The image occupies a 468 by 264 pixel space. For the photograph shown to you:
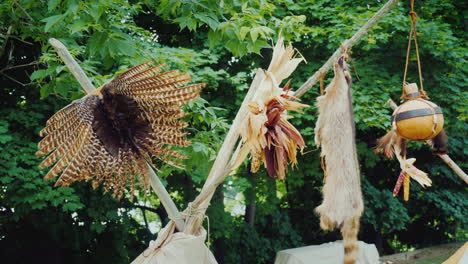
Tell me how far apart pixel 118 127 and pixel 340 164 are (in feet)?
2.45

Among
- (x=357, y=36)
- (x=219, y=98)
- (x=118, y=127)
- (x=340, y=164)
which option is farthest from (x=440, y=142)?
(x=219, y=98)

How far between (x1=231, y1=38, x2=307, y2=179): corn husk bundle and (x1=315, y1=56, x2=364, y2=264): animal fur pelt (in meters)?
0.13

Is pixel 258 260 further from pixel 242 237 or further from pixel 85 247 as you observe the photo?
pixel 85 247

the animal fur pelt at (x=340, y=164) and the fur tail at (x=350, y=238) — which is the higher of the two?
Answer: the animal fur pelt at (x=340, y=164)

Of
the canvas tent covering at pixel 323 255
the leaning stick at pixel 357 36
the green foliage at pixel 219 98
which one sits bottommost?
the canvas tent covering at pixel 323 255

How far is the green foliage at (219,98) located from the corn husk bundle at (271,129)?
117 cm

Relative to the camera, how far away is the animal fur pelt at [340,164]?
3.30 ft

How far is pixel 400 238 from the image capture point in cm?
915

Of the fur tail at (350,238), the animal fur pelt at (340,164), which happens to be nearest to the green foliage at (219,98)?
the animal fur pelt at (340,164)

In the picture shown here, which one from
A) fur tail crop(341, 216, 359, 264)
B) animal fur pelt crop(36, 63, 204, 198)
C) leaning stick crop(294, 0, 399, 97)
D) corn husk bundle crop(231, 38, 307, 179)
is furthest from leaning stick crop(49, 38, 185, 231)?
fur tail crop(341, 216, 359, 264)

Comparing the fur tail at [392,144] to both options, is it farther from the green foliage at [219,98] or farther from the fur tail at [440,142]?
the green foliage at [219,98]

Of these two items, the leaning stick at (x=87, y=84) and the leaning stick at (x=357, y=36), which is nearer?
the leaning stick at (x=357, y=36)

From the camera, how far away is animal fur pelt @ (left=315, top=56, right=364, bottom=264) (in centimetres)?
100

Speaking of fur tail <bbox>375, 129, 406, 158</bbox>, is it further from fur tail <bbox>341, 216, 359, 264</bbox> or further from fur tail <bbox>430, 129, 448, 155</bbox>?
fur tail <bbox>341, 216, 359, 264</bbox>
